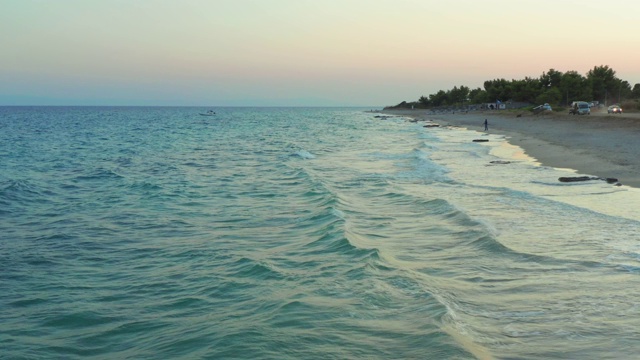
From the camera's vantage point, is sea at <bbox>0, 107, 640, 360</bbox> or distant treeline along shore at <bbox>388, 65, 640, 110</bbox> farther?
distant treeline along shore at <bbox>388, 65, 640, 110</bbox>

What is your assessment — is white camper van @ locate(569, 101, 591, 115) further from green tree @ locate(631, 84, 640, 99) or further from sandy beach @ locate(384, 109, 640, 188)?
green tree @ locate(631, 84, 640, 99)

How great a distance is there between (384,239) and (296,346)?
6.60 meters

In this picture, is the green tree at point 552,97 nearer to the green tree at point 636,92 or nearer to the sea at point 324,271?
the green tree at point 636,92

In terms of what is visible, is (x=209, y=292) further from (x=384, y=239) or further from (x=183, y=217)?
(x=183, y=217)

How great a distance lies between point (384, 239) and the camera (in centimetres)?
1408

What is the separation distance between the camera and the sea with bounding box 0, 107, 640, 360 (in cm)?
792

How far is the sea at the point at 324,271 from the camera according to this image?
26.0 feet

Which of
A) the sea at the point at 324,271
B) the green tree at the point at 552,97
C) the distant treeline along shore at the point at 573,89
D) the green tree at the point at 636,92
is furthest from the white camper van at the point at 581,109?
the sea at the point at 324,271

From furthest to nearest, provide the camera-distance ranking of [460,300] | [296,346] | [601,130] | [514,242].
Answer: [601,130] < [514,242] < [460,300] < [296,346]

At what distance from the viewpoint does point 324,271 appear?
37.5 feet

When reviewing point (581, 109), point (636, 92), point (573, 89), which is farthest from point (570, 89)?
point (581, 109)

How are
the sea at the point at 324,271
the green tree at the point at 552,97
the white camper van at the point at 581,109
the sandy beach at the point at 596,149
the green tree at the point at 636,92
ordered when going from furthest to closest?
the green tree at the point at 636,92 → the green tree at the point at 552,97 → the white camper van at the point at 581,109 → the sandy beach at the point at 596,149 → the sea at the point at 324,271

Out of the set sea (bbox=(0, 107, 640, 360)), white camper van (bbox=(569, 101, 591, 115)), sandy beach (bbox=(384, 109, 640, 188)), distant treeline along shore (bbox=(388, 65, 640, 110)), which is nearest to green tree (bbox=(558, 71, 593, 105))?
distant treeline along shore (bbox=(388, 65, 640, 110))

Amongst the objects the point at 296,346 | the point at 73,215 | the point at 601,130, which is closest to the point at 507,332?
the point at 296,346
